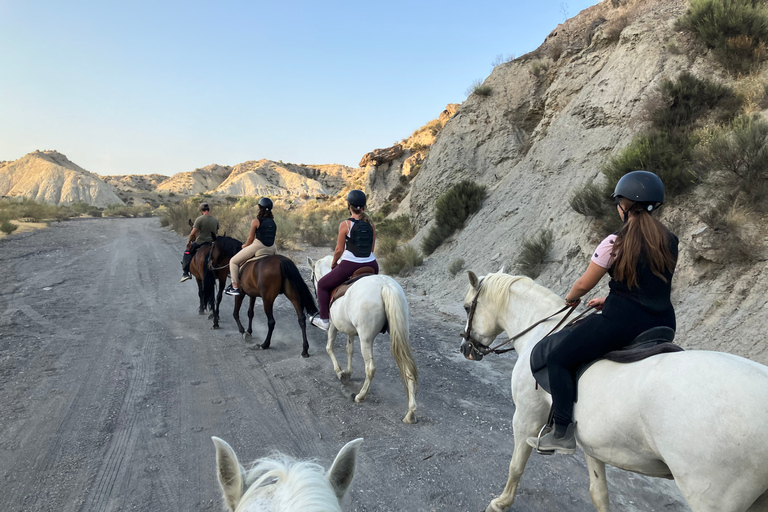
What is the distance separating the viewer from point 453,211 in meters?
14.1

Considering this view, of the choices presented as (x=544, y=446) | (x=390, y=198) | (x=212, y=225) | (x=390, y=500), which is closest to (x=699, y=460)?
(x=544, y=446)

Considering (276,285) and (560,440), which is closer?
(560,440)

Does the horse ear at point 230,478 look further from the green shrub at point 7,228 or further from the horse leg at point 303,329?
the green shrub at point 7,228

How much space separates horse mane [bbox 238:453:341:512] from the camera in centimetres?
126

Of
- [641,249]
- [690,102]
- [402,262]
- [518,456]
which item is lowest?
[518,456]

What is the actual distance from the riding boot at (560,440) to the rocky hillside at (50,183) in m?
79.3

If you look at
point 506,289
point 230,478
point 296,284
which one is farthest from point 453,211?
point 230,478

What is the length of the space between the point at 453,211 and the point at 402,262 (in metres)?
2.85

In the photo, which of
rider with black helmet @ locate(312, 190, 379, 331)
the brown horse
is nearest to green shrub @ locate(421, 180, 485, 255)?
the brown horse

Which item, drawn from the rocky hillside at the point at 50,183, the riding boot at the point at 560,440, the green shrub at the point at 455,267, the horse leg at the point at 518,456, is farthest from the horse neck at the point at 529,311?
the rocky hillside at the point at 50,183

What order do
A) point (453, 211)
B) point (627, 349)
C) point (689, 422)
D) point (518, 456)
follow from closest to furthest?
point (689, 422)
point (627, 349)
point (518, 456)
point (453, 211)

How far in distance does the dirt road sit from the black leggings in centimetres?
128

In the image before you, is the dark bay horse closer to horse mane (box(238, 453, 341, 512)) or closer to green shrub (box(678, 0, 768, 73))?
horse mane (box(238, 453, 341, 512))

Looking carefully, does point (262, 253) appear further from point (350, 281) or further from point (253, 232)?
point (350, 281)
